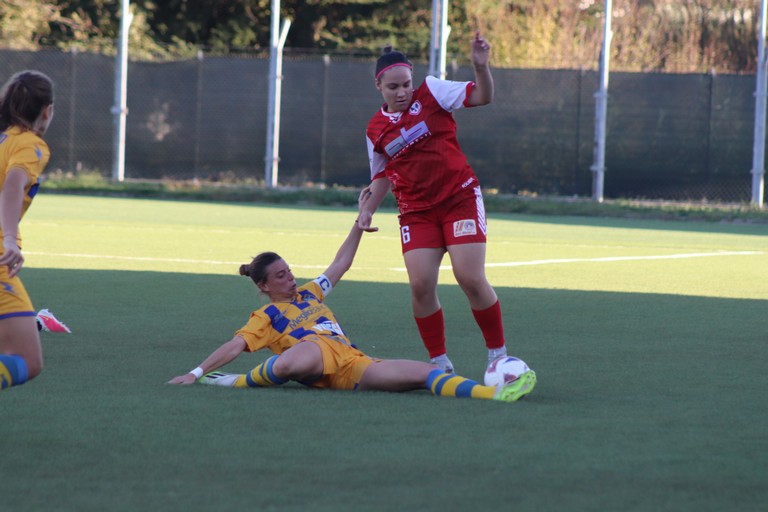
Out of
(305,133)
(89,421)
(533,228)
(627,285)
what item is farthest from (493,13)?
(89,421)

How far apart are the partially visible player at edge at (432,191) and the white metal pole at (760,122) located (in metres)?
17.7

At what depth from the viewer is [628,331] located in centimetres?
911

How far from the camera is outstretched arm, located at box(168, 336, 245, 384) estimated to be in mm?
6660

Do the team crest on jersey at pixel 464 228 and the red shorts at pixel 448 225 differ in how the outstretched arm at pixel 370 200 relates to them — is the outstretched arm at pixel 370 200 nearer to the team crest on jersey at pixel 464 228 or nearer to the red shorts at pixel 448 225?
the red shorts at pixel 448 225

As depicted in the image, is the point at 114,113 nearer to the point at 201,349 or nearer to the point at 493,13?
the point at 493,13

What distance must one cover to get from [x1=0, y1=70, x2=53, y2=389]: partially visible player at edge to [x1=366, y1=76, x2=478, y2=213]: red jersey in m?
2.18

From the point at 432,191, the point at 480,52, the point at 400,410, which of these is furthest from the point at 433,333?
the point at 480,52

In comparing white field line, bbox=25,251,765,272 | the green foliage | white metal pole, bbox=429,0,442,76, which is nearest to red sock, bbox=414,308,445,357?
white field line, bbox=25,251,765,272

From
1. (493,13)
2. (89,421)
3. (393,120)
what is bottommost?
(89,421)

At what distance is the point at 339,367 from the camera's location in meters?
6.64

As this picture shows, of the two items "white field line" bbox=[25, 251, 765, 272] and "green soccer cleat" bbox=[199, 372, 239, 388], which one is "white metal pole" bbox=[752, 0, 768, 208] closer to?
"white field line" bbox=[25, 251, 765, 272]

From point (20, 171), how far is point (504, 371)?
8.48 feet

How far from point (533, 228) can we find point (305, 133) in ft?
27.7

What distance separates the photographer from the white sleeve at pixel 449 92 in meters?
6.97
